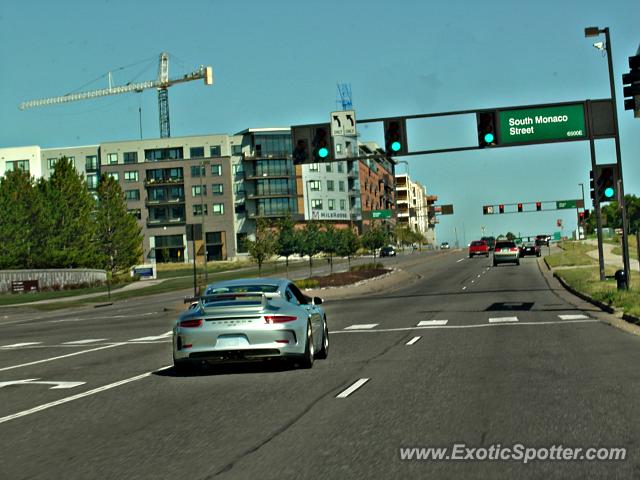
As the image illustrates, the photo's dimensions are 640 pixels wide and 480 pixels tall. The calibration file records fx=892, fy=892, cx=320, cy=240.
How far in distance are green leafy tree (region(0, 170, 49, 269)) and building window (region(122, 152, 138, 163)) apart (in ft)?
176

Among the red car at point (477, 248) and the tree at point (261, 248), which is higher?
the tree at point (261, 248)

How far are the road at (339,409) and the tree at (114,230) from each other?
69366mm

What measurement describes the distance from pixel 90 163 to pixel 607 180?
114m

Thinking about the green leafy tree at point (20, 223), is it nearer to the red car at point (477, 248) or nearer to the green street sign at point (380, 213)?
the red car at point (477, 248)

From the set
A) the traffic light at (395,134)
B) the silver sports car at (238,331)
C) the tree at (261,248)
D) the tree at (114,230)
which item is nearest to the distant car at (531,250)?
the tree at (261,248)

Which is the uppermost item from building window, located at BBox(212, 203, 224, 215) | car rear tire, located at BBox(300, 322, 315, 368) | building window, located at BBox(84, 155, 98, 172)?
building window, located at BBox(84, 155, 98, 172)

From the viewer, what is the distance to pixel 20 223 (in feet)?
243

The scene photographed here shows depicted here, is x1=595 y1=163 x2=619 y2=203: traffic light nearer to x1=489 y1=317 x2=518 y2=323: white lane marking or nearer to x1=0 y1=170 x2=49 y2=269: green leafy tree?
x1=489 y1=317 x2=518 y2=323: white lane marking

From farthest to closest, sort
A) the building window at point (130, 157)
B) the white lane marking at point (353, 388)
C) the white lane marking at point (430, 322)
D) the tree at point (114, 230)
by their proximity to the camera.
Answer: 1. the building window at point (130, 157)
2. the tree at point (114, 230)
3. the white lane marking at point (430, 322)
4. the white lane marking at point (353, 388)

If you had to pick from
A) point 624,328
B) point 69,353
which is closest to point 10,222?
point 69,353

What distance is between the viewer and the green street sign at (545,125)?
31375 millimetres

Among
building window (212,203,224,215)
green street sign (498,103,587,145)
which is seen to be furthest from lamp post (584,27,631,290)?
building window (212,203,224,215)

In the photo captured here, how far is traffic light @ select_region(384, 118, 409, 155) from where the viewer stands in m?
30.4

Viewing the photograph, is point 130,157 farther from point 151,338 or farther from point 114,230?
point 151,338
